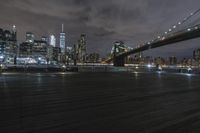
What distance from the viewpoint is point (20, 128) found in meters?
9.36

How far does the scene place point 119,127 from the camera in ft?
32.3

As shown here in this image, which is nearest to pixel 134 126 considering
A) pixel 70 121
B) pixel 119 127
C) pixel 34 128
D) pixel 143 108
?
pixel 119 127

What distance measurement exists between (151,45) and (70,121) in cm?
10025

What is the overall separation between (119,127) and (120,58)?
135648mm

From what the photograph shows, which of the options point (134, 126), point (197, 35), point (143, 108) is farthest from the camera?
point (197, 35)

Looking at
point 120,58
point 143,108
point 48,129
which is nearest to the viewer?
point 48,129

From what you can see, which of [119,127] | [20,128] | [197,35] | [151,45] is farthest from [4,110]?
[151,45]

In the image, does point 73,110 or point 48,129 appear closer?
point 48,129

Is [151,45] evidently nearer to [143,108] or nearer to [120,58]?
[120,58]

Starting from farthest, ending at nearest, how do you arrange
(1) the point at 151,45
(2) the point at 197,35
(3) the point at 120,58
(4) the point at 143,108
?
(3) the point at 120,58 < (1) the point at 151,45 < (2) the point at 197,35 < (4) the point at 143,108

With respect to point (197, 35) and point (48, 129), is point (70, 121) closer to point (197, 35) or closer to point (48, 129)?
point (48, 129)

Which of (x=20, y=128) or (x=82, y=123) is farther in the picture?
(x=82, y=123)

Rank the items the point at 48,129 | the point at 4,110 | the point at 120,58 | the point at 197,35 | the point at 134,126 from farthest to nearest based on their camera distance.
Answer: the point at 120,58 < the point at 197,35 < the point at 4,110 < the point at 134,126 < the point at 48,129

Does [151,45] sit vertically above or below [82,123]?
above
